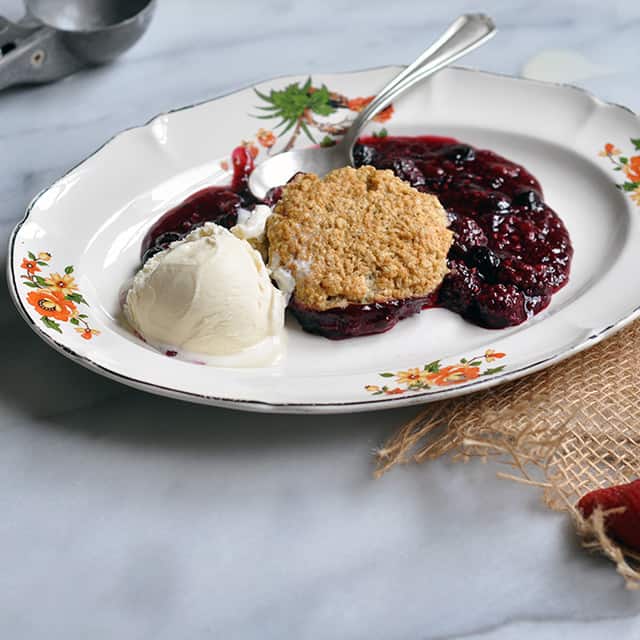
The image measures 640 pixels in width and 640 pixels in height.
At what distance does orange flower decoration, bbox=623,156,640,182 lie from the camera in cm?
303

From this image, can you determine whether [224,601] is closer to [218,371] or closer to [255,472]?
[255,472]

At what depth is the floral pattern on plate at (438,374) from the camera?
90.2 inches

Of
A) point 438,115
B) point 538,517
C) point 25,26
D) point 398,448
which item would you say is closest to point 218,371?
point 398,448

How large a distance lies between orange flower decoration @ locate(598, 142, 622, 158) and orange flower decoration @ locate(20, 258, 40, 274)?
1.82 m

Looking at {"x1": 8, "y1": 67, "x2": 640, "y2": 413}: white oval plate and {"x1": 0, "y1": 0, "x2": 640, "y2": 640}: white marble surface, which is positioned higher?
{"x1": 8, "y1": 67, "x2": 640, "y2": 413}: white oval plate

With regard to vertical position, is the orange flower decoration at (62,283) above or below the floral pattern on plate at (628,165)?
below

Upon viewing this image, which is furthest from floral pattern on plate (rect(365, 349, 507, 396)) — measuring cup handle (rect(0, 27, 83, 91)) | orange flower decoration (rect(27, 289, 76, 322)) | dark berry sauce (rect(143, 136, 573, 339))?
measuring cup handle (rect(0, 27, 83, 91))

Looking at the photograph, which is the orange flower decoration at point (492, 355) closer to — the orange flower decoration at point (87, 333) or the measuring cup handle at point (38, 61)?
the orange flower decoration at point (87, 333)

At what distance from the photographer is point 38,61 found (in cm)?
359

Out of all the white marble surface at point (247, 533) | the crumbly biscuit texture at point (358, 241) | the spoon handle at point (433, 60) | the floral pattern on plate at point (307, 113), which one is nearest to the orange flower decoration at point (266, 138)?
the floral pattern on plate at point (307, 113)

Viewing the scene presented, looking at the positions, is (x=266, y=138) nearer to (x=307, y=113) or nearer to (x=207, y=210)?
(x=307, y=113)

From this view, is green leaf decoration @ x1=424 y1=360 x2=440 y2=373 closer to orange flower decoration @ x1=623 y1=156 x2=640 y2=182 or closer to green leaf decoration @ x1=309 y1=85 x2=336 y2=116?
→ orange flower decoration @ x1=623 y1=156 x2=640 y2=182

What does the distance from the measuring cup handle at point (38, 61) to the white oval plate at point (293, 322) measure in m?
0.71

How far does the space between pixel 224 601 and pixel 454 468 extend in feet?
2.07
